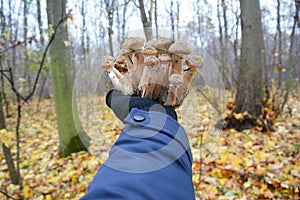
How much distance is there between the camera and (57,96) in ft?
11.9

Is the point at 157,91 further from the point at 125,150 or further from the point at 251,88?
the point at 251,88

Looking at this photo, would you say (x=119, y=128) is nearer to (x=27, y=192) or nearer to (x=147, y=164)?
(x=147, y=164)

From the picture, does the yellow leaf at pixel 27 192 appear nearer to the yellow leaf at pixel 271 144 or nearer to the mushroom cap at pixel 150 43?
the mushroom cap at pixel 150 43

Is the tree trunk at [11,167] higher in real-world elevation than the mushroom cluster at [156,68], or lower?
lower

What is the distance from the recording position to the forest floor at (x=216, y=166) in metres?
2.16

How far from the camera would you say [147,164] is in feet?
2.05

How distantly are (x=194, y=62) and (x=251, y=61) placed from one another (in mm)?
3579

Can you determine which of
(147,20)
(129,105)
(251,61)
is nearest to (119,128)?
(129,105)

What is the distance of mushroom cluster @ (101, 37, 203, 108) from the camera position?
0.80 metres

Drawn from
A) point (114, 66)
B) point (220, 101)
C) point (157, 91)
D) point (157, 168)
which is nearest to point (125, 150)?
point (157, 168)

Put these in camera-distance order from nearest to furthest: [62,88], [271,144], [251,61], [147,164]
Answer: [147,164] → [271,144] → [62,88] → [251,61]

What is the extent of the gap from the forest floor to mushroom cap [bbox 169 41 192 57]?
34 centimetres

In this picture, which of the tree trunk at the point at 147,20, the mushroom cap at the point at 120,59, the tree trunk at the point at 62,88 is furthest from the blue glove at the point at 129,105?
the tree trunk at the point at 62,88

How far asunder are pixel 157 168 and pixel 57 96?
133 inches
